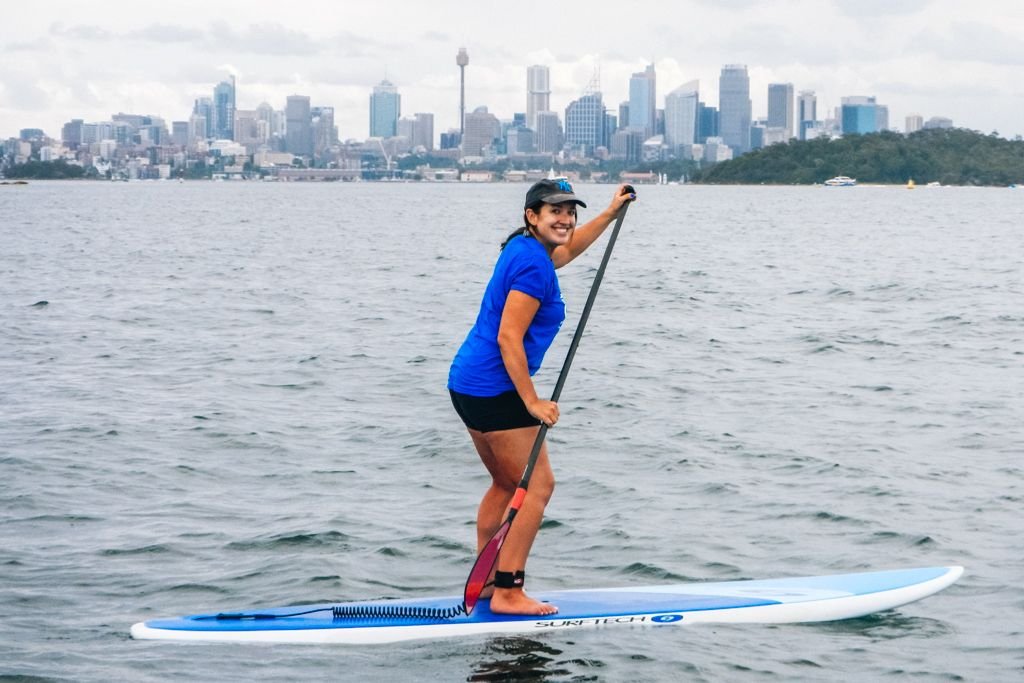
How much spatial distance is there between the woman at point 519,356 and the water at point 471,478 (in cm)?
69

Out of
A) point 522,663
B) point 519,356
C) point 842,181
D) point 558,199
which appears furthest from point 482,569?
point 842,181

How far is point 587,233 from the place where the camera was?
733cm

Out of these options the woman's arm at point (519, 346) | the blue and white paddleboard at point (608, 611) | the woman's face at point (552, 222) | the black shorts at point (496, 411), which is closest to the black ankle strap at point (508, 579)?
the blue and white paddleboard at point (608, 611)

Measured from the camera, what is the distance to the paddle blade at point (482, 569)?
23.9 feet

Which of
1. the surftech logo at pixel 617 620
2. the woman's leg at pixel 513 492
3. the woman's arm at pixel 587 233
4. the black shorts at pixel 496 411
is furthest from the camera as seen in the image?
the surftech logo at pixel 617 620

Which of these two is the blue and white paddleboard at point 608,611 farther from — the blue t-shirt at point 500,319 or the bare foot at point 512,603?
the blue t-shirt at point 500,319

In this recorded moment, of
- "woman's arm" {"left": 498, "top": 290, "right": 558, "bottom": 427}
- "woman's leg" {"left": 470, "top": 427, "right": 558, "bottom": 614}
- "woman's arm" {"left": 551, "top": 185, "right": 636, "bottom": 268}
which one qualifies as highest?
"woman's arm" {"left": 551, "top": 185, "right": 636, "bottom": 268}

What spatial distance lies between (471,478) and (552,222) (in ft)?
16.9

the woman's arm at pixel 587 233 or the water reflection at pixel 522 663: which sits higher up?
the woman's arm at pixel 587 233

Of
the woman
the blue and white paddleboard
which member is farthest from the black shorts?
the blue and white paddleboard

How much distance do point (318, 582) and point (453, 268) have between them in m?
32.0

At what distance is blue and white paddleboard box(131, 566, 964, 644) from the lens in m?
7.34

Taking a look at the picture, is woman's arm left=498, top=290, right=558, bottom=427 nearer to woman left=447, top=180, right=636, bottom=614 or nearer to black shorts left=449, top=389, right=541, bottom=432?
woman left=447, top=180, right=636, bottom=614

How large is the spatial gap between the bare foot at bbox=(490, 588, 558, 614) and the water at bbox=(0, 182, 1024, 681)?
160mm
